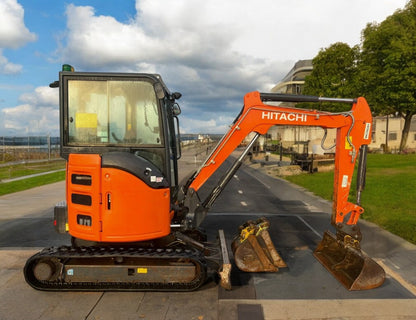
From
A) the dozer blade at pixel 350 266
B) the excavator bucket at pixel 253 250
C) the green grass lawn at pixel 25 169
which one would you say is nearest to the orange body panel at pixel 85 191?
the excavator bucket at pixel 253 250

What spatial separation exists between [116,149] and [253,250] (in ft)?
9.55

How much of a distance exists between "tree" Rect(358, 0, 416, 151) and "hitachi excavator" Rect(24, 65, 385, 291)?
26.8m

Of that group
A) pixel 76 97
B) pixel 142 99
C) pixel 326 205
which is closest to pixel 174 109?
pixel 142 99

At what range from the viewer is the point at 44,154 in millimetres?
34469

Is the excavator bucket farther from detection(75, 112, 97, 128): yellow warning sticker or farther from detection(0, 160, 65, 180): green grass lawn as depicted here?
detection(0, 160, 65, 180): green grass lawn

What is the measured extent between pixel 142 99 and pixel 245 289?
3.46 metres

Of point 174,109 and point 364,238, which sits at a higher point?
point 174,109

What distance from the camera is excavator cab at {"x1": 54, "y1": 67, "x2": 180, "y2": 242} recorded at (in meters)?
4.71

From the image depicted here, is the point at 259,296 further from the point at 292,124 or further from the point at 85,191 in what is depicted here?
the point at 85,191

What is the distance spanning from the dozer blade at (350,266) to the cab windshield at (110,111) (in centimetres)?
388

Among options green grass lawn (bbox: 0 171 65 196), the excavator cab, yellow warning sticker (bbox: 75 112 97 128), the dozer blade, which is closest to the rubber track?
the excavator cab

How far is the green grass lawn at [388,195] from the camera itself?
29.6 feet

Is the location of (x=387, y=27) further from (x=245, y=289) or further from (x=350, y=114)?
(x=245, y=289)

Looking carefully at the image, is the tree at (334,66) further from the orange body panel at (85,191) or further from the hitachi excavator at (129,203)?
the orange body panel at (85,191)
